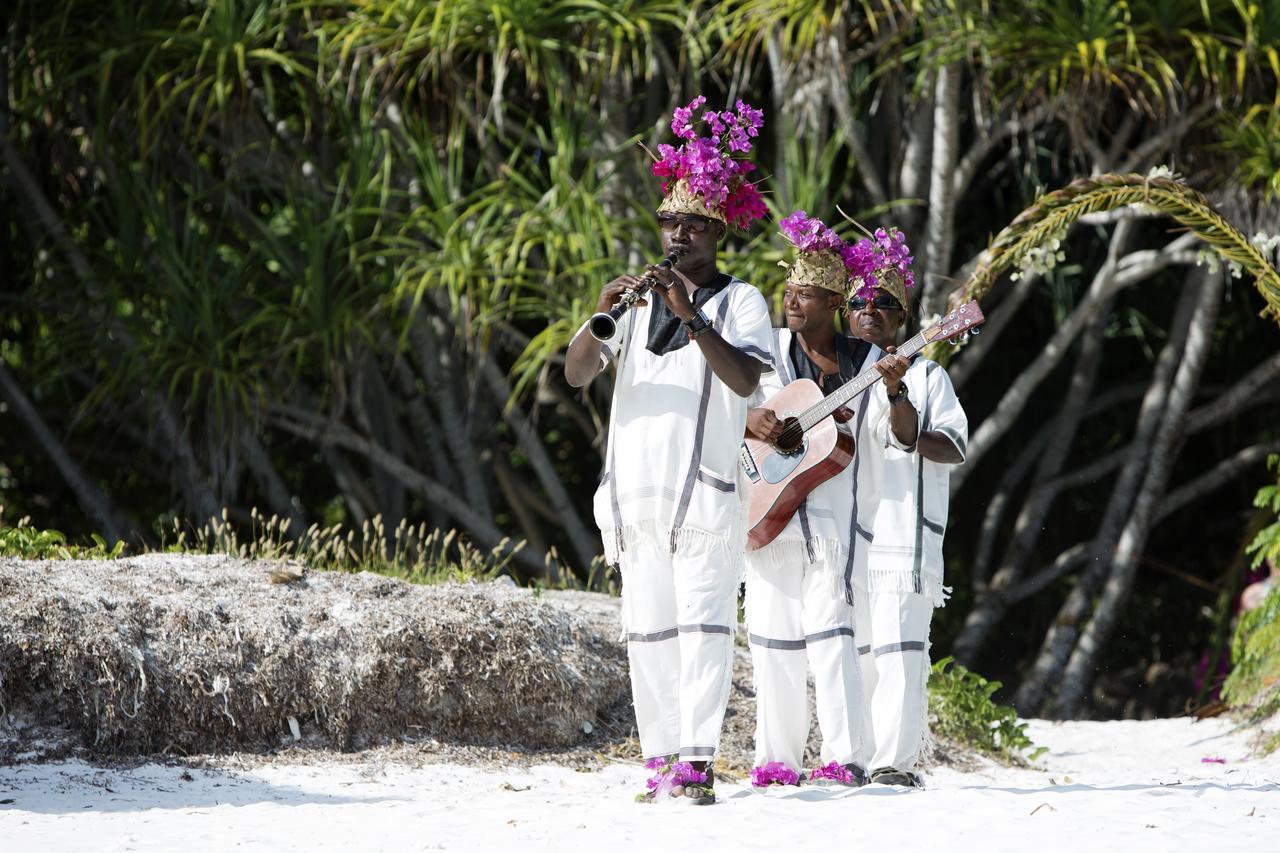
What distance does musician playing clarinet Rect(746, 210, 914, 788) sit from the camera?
4.69 meters

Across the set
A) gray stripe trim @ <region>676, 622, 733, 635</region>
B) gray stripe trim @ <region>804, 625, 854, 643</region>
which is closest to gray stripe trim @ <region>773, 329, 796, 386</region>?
gray stripe trim @ <region>804, 625, 854, 643</region>

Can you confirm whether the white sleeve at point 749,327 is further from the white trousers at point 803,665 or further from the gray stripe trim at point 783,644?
the gray stripe trim at point 783,644

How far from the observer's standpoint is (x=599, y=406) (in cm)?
947

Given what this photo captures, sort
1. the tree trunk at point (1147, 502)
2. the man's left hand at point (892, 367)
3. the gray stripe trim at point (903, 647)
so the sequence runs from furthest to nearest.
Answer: the tree trunk at point (1147, 502)
the gray stripe trim at point (903, 647)
the man's left hand at point (892, 367)

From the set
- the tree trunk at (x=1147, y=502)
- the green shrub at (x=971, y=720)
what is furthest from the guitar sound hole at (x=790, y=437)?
the tree trunk at (x=1147, y=502)

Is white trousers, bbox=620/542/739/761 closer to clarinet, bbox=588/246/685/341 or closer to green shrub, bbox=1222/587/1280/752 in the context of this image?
clarinet, bbox=588/246/685/341

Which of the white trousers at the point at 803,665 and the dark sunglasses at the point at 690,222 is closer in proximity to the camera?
the dark sunglasses at the point at 690,222

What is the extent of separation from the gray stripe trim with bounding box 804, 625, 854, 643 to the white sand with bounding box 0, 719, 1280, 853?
1.45 ft

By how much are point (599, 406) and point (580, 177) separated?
1333 mm

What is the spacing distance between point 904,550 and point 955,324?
0.69 m

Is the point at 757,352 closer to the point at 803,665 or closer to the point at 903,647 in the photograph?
the point at 803,665

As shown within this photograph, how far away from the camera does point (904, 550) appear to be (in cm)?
489

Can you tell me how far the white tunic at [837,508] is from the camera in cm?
476

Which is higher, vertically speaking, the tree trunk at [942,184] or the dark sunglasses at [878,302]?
the tree trunk at [942,184]
